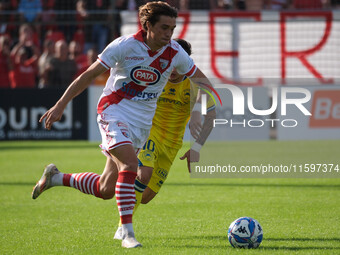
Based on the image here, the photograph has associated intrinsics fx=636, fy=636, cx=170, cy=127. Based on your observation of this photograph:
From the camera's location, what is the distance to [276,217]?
710 cm

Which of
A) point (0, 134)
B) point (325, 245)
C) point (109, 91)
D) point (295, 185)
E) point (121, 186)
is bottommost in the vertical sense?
point (0, 134)

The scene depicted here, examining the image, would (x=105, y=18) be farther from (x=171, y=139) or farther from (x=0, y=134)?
(x=171, y=139)

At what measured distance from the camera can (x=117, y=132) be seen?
5.62m

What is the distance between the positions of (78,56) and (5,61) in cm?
207

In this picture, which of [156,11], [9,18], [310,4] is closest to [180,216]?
[156,11]

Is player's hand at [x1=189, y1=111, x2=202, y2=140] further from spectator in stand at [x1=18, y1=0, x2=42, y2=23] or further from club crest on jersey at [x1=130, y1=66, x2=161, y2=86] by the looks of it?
spectator in stand at [x1=18, y1=0, x2=42, y2=23]

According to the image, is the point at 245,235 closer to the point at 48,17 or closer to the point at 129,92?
the point at 129,92

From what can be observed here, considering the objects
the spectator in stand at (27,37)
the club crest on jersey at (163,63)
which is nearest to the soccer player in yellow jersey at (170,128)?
the club crest on jersey at (163,63)

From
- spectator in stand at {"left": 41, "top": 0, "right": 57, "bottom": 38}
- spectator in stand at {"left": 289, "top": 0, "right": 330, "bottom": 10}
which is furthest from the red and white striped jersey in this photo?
spectator in stand at {"left": 289, "top": 0, "right": 330, "bottom": 10}

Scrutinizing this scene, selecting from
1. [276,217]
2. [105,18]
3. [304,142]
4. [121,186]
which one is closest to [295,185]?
[276,217]

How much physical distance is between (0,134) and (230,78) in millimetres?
6654

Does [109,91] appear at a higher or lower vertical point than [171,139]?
higher

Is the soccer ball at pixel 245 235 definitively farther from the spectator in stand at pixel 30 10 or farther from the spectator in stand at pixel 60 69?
the spectator in stand at pixel 30 10

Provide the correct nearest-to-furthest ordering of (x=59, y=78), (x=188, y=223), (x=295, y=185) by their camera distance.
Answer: (x=188, y=223) < (x=295, y=185) < (x=59, y=78)
